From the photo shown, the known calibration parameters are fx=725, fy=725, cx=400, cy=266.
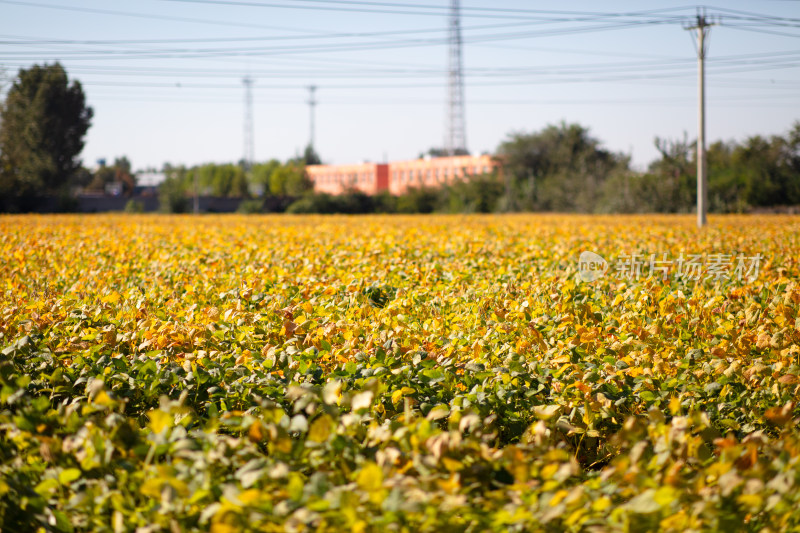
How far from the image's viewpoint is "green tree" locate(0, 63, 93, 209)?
1964 inches

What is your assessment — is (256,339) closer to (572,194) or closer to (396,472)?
(396,472)

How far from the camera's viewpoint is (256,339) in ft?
13.9

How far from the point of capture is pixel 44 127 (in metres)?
51.5

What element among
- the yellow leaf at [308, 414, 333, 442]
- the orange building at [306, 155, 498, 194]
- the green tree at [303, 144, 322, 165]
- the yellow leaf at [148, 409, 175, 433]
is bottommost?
the yellow leaf at [308, 414, 333, 442]

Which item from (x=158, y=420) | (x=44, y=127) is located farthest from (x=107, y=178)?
(x=158, y=420)

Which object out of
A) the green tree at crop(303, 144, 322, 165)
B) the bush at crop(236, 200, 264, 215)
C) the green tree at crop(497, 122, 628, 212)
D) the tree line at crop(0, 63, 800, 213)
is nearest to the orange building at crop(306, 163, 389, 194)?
the green tree at crop(303, 144, 322, 165)

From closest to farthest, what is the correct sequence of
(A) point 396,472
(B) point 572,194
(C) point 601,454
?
(A) point 396,472, (C) point 601,454, (B) point 572,194

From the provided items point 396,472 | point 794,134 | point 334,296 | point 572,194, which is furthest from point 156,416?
point 794,134

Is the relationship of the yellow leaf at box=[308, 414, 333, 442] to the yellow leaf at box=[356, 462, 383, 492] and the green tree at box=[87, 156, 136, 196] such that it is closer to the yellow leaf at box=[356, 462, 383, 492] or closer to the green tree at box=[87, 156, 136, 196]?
the yellow leaf at box=[356, 462, 383, 492]

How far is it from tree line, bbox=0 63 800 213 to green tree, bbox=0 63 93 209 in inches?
2.8

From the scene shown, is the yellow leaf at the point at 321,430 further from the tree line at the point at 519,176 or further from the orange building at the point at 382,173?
the orange building at the point at 382,173

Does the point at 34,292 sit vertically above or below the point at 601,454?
above

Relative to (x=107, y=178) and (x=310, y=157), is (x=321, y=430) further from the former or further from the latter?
(x=107, y=178)

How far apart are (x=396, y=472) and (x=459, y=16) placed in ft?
152
